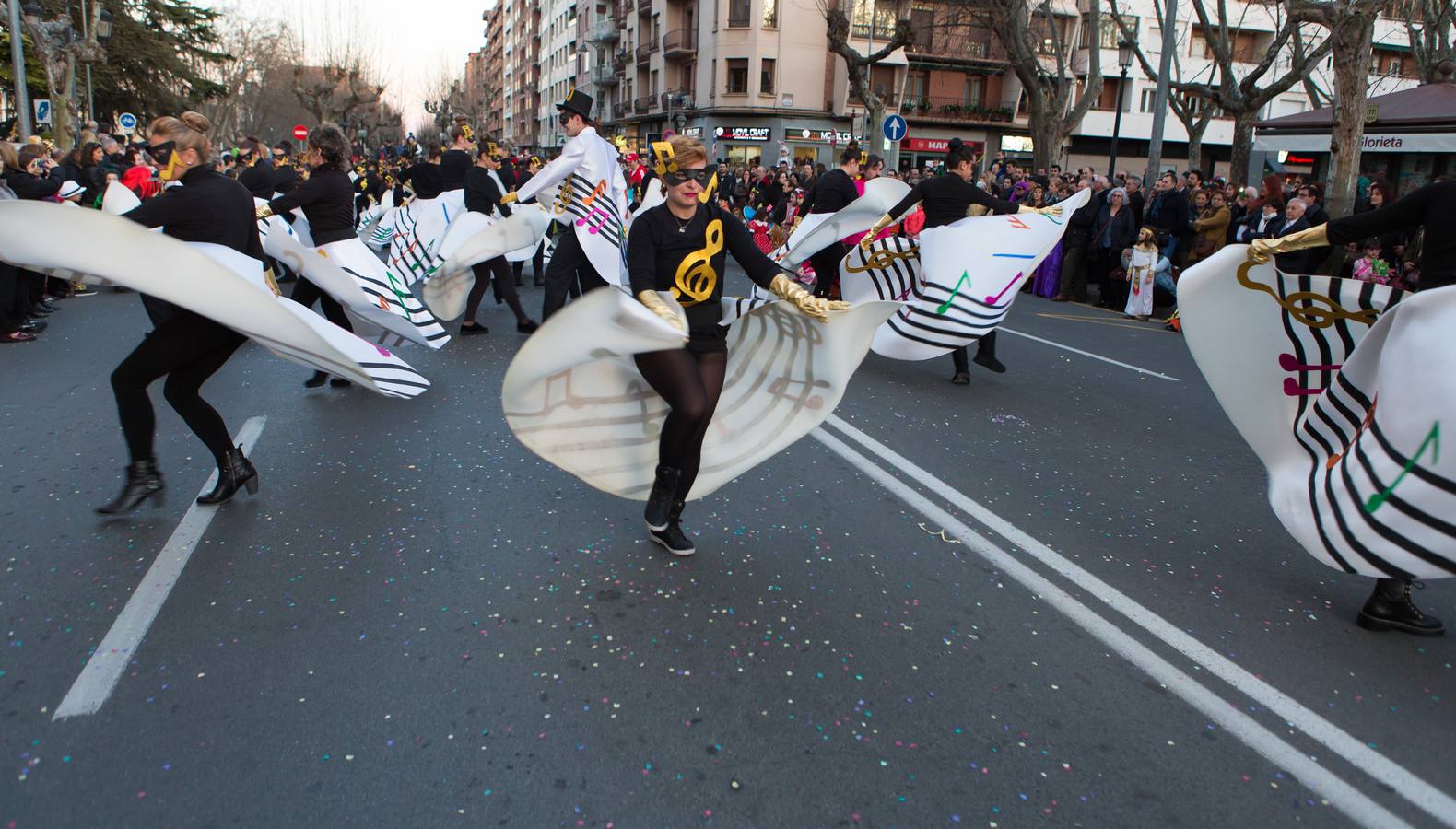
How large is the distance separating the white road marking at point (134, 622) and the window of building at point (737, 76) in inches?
1996

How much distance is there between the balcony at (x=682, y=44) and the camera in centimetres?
5628

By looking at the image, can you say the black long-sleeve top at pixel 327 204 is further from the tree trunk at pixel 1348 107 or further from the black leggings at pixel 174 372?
the tree trunk at pixel 1348 107

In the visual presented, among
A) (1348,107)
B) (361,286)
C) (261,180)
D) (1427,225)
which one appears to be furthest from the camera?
(1348,107)

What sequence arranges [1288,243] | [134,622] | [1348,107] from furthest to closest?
[1348,107], [1288,243], [134,622]

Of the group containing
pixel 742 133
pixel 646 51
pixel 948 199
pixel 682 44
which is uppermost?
pixel 646 51

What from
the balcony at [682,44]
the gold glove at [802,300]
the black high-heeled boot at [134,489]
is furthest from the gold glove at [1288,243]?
the balcony at [682,44]

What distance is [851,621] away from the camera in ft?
12.3

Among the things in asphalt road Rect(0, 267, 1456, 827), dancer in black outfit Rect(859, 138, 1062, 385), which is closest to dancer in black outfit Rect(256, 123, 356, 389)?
asphalt road Rect(0, 267, 1456, 827)

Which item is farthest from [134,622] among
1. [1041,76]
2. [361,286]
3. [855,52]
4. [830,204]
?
[1041,76]

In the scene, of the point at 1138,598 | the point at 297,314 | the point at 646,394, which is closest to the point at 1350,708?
the point at 1138,598

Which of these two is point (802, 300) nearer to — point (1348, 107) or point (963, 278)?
point (963, 278)

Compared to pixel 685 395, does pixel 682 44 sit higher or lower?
higher

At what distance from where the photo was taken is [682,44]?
5669 cm

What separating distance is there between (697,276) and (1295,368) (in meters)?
2.65
